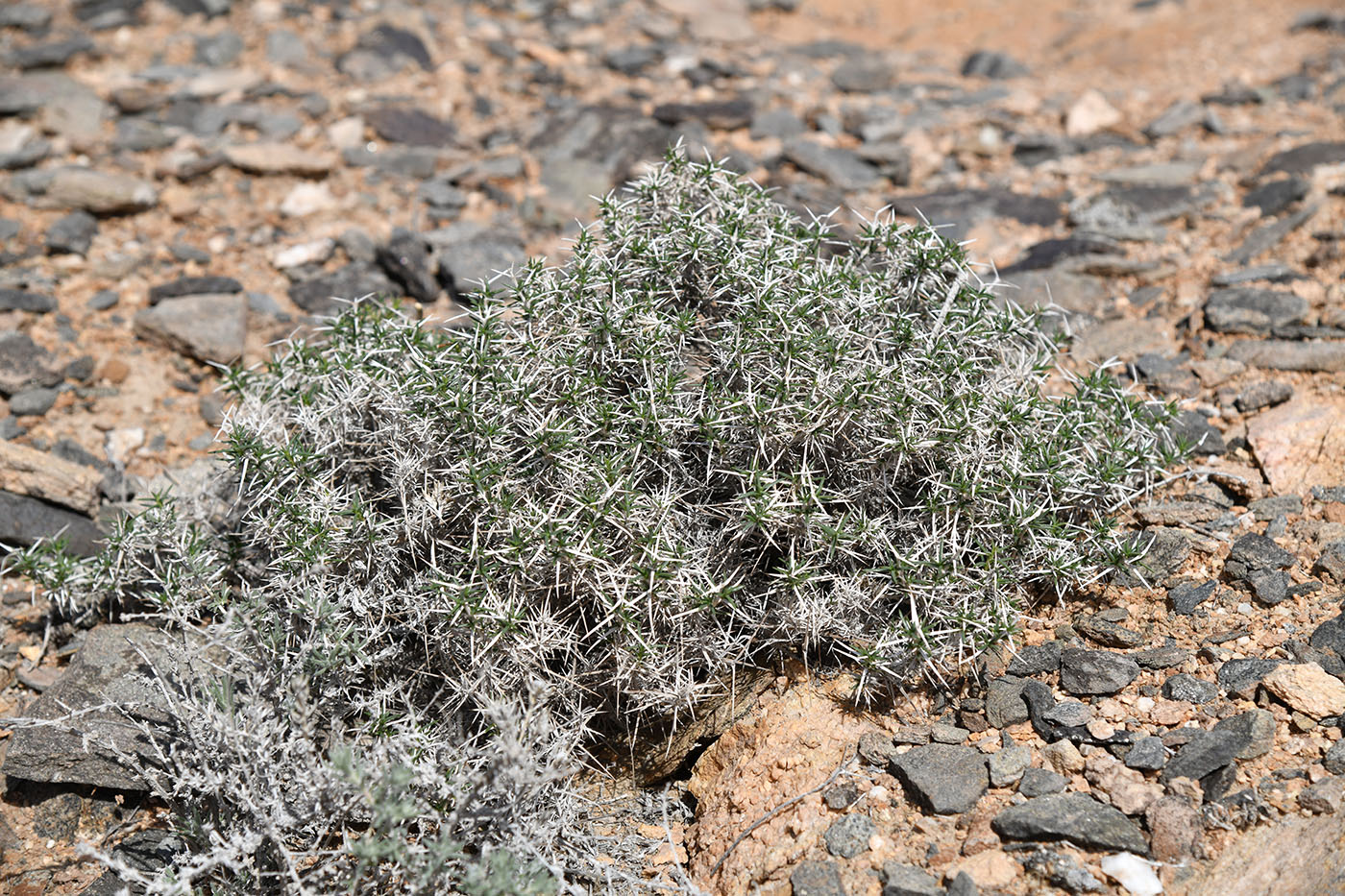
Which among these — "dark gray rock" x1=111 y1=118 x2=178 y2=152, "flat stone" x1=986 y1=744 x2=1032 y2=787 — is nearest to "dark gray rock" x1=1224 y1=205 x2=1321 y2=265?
"flat stone" x1=986 y1=744 x2=1032 y2=787

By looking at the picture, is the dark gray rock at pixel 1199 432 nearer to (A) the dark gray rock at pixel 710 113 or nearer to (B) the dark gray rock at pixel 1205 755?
(B) the dark gray rock at pixel 1205 755

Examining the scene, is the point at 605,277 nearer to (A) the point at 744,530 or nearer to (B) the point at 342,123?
(A) the point at 744,530

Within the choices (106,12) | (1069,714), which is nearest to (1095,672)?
(1069,714)

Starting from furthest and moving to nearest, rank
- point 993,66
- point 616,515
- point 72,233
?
1. point 993,66
2. point 72,233
3. point 616,515

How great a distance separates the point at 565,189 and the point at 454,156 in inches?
33.2

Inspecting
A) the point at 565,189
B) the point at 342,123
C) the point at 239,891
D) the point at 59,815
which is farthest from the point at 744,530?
the point at 342,123

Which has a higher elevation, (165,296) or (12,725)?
(165,296)

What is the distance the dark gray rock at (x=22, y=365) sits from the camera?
4.36 meters

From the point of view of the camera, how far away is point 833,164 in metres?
6.04

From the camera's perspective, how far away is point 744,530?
9.83ft

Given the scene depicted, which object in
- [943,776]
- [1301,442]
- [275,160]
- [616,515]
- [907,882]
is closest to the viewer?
[907,882]

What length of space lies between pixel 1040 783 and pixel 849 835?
511mm

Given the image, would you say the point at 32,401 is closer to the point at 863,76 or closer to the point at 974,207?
the point at 974,207

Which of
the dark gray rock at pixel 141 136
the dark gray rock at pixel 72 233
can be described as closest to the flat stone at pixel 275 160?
the dark gray rock at pixel 141 136
